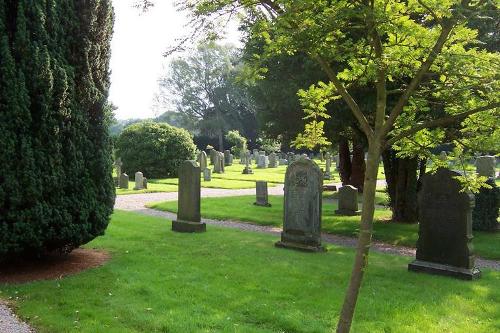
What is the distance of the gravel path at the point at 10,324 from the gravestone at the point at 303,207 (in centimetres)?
606

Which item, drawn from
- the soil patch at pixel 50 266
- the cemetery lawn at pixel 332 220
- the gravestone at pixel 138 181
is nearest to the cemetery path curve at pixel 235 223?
the cemetery lawn at pixel 332 220

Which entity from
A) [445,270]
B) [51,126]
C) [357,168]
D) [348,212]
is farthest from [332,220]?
[51,126]

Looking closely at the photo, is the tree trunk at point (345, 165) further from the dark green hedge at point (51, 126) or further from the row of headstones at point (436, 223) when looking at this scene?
the dark green hedge at point (51, 126)

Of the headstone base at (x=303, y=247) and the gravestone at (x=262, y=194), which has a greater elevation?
the gravestone at (x=262, y=194)

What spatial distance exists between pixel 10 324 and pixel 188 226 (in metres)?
6.90

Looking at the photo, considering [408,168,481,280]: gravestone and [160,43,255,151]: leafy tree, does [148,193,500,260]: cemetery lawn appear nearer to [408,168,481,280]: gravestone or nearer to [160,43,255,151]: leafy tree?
[408,168,481,280]: gravestone

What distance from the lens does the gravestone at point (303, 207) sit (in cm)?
1064

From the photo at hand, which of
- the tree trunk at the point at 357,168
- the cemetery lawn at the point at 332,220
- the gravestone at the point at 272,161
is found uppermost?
the gravestone at the point at 272,161

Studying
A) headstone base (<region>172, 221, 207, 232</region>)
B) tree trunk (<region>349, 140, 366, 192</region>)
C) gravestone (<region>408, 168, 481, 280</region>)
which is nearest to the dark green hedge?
headstone base (<region>172, 221, 207, 232</region>)

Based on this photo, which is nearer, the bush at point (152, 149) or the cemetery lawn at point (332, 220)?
the cemetery lawn at point (332, 220)

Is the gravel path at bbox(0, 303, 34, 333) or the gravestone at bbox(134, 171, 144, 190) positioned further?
the gravestone at bbox(134, 171, 144, 190)

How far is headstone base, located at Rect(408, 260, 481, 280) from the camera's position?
8477mm

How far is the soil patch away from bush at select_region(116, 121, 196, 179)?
22.6m

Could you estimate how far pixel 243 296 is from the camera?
22.6 feet
